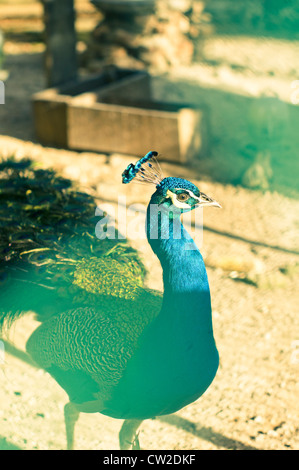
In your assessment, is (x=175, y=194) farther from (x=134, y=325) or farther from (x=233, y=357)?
(x=233, y=357)

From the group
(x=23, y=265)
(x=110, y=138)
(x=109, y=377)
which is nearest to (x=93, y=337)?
(x=109, y=377)

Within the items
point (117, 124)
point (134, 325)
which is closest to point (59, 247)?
point (134, 325)

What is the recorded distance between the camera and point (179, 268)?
1.52 m

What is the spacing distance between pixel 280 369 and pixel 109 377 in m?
1.00

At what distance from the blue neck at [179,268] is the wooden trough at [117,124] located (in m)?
2.73

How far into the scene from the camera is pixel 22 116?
5508 mm

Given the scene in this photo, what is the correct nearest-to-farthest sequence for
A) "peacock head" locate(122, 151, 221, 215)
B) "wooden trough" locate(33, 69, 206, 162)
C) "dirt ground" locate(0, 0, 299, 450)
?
"peacock head" locate(122, 151, 221, 215) → "dirt ground" locate(0, 0, 299, 450) → "wooden trough" locate(33, 69, 206, 162)

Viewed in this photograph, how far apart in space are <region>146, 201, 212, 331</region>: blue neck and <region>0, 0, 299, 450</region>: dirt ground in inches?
25.2

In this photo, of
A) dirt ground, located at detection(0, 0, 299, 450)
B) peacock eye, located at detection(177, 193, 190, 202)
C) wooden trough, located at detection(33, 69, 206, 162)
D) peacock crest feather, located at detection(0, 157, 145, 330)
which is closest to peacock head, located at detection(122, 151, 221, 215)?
peacock eye, located at detection(177, 193, 190, 202)

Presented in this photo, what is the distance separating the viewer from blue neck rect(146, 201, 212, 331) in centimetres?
151

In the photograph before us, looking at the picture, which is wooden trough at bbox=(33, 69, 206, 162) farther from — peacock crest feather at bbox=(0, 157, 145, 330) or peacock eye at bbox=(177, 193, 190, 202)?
peacock eye at bbox=(177, 193, 190, 202)

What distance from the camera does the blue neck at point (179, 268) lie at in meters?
1.51
